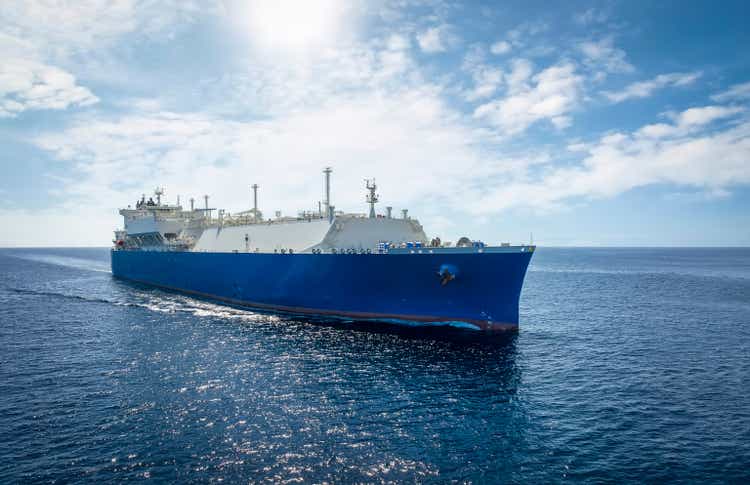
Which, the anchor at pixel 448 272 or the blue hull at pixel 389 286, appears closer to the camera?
the blue hull at pixel 389 286

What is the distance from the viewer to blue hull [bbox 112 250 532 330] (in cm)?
2880

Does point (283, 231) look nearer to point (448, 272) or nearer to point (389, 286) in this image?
point (389, 286)

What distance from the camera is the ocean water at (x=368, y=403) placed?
43.3 feet

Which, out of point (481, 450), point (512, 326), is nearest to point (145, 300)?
point (512, 326)

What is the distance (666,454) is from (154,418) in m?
18.4

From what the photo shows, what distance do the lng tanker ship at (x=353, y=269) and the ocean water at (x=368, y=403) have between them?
6.91 feet

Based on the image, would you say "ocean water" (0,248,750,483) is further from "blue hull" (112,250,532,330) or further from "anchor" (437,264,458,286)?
"anchor" (437,264,458,286)

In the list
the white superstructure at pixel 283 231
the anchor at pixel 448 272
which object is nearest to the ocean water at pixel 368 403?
the anchor at pixel 448 272

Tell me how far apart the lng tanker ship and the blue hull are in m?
0.07

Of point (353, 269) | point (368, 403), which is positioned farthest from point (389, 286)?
point (368, 403)

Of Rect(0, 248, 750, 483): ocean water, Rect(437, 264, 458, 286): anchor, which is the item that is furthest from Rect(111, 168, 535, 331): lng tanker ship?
Rect(0, 248, 750, 483): ocean water

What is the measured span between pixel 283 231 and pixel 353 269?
12481mm

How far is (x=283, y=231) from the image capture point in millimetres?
42062

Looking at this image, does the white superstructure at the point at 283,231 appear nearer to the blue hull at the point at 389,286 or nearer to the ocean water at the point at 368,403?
the blue hull at the point at 389,286
